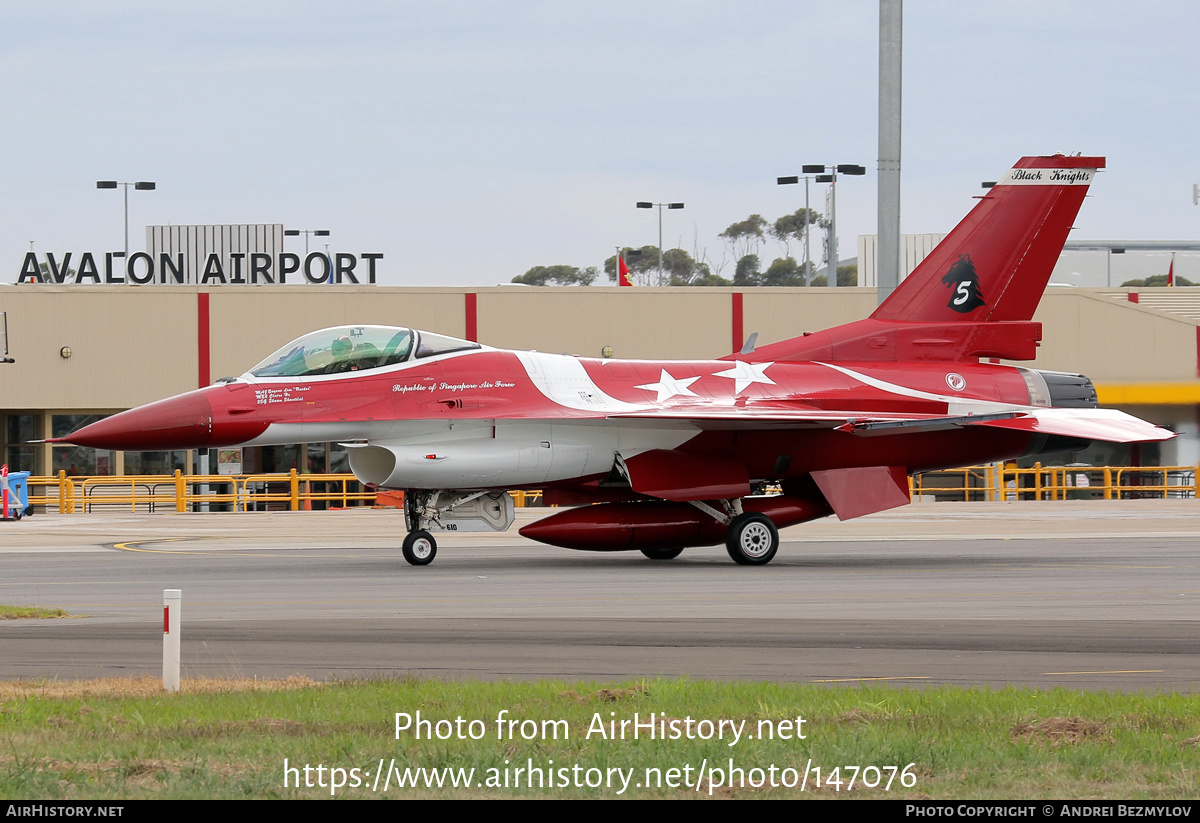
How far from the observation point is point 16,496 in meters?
33.2

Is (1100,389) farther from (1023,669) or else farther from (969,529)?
(1023,669)

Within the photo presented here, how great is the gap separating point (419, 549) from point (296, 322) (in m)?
27.8

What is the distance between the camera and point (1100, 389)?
29578mm

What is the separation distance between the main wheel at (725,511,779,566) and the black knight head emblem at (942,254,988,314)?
16.6 ft

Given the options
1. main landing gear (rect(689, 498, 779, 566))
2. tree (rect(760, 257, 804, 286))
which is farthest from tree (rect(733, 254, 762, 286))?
main landing gear (rect(689, 498, 779, 566))

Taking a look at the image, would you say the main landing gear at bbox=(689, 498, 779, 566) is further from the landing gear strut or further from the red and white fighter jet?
the landing gear strut

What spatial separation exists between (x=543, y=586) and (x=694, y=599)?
2.23 meters

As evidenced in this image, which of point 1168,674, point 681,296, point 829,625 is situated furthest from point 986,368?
point 681,296

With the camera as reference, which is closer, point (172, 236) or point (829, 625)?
point (829, 625)

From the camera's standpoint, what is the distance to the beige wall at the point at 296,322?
147 ft

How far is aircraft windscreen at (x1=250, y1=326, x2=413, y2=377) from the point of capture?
60.6ft

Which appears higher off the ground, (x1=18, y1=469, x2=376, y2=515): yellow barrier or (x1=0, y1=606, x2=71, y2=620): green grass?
(x1=0, y1=606, x2=71, y2=620): green grass

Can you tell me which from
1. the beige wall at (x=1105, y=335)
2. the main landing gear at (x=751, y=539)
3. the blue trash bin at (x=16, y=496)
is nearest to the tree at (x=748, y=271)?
the beige wall at (x=1105, y=335)

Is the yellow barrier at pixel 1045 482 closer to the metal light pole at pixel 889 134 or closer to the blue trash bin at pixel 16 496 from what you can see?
the metal light pole at pixel 889 134
